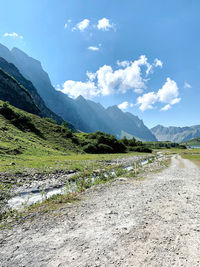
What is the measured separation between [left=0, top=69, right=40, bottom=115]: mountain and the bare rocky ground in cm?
17277

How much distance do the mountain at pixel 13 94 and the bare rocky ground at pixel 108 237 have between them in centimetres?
17277

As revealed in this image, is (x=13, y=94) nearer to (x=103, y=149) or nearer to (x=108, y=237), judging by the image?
(x=103, y=149)

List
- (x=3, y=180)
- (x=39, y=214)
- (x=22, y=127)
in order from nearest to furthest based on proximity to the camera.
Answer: (x=39, y=214)
(x=3, y=180)
(x=22, y=127)

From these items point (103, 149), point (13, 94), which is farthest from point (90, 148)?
point (13, 94)

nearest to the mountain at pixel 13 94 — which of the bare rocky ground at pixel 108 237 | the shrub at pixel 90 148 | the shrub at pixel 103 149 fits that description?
the shrub at pixel 90 148

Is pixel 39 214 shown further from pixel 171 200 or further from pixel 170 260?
pixel 171 200

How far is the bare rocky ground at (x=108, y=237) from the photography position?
5.36m

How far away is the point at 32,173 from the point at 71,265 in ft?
61.6

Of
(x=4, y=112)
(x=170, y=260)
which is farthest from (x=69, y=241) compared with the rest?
(x=4, y=112)

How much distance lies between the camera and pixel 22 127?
204ft

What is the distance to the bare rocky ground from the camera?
17.6ft

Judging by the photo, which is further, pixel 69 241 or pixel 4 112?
pixel 4 112

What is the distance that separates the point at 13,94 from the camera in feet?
504

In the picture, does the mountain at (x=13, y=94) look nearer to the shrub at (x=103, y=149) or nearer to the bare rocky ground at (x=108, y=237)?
the shrub at (x=103, y=149)
